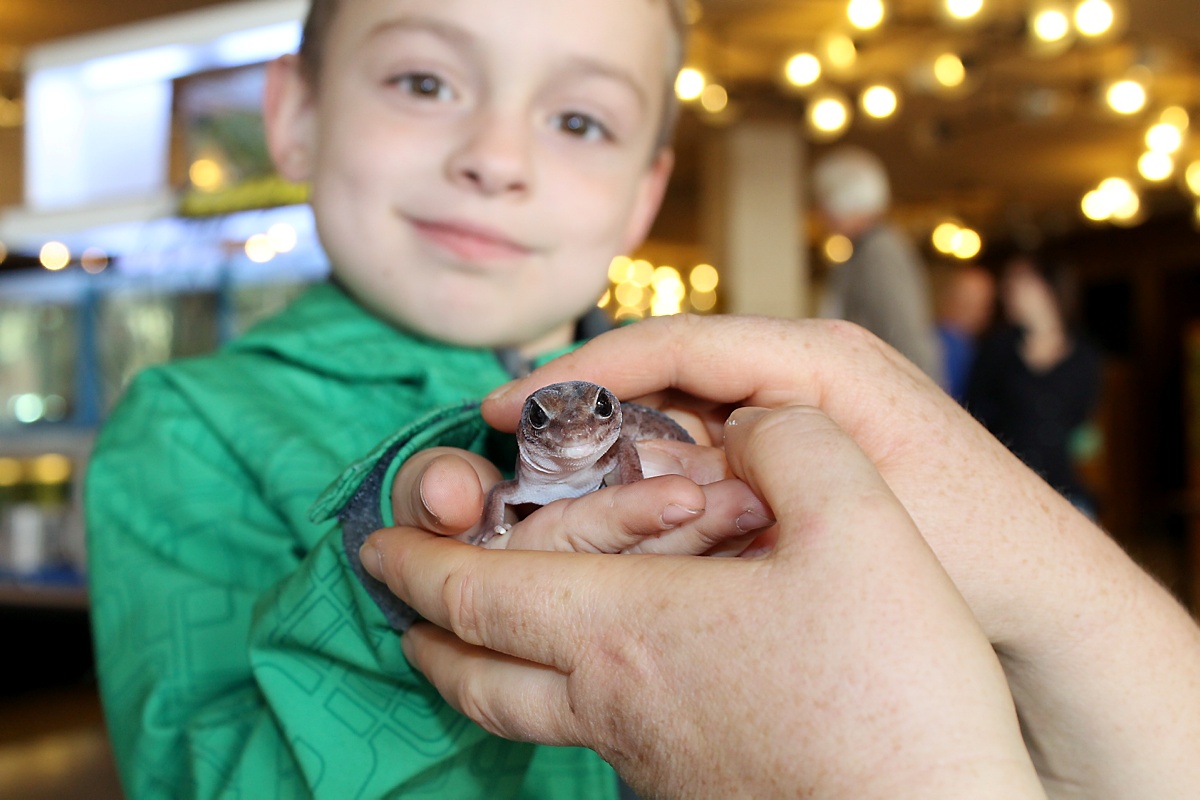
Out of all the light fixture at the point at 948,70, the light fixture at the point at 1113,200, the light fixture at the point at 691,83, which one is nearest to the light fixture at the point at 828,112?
the light fixture at the point at 948,70

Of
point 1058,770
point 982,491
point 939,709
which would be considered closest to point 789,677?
point 939,709

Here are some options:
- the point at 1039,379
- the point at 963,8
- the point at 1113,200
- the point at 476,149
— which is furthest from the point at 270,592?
the point at 1113,200

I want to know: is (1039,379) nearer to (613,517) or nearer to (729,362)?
(729,362)

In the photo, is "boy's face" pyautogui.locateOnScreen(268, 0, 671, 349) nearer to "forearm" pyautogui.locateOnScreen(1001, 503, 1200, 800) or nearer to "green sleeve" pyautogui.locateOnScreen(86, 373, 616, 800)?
"green sleeve" pyautogui.locateOnScreen(86, 373, 616, 800)

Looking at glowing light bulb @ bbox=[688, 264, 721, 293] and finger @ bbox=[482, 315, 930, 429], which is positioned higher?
finger @ bbox=[482, 315, 930, 429]

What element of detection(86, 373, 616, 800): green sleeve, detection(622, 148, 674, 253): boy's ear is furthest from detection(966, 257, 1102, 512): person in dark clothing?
detection(86, 373, 616, 800): green sleeve
